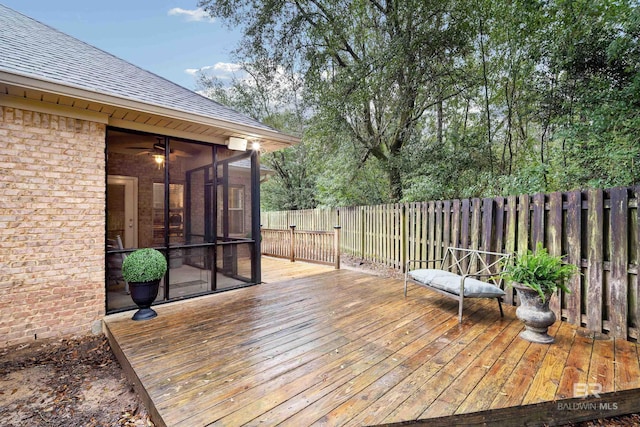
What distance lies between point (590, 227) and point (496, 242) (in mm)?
1200

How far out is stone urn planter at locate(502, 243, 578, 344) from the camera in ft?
8.77

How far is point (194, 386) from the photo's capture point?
2027 millimetres

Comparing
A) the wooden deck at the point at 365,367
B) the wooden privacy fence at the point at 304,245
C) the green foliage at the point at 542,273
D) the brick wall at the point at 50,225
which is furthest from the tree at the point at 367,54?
the brick wall at the point at 50,225

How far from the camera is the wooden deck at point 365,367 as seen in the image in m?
1.77

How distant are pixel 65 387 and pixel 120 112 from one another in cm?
303

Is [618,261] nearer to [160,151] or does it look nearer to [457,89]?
[160,151]

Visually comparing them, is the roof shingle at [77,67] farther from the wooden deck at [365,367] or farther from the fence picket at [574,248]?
the fence picket at [574,248]

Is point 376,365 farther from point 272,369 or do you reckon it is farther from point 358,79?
point 358,79

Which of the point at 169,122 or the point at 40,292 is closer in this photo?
the point at 40,292

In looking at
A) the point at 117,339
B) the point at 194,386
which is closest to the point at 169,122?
the point at 117,339

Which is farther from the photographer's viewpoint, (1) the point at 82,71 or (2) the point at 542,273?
(1) the point at 82,71

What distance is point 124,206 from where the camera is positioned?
596cm

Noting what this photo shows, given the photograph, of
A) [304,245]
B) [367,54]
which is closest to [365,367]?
[304,245]

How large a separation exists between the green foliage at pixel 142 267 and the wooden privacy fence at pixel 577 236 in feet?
14.9
